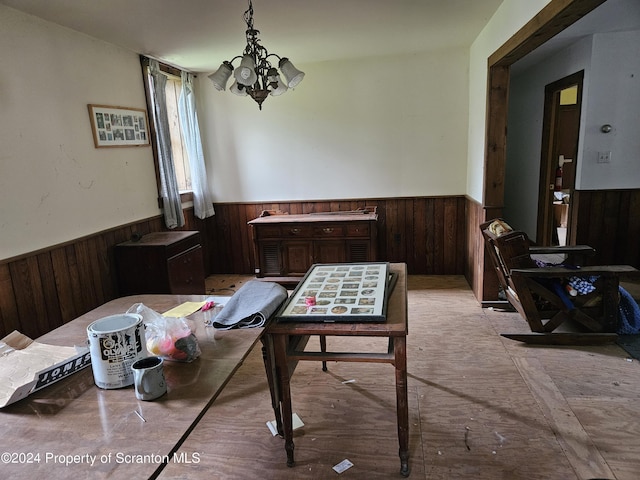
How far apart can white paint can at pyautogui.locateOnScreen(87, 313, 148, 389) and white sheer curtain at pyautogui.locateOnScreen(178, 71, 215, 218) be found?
3.61 m

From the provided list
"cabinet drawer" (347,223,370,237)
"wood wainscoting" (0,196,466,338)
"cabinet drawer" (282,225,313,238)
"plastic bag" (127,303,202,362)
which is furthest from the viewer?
"cabinet drawer" (282,225,313,238)

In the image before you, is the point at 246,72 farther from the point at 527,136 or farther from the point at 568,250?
the point at 527,136

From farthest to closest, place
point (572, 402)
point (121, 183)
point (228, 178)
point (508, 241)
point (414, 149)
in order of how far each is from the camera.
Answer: point (228, 178), point (414, 149), point (121, 183), point (508, 241), point (572, 402)

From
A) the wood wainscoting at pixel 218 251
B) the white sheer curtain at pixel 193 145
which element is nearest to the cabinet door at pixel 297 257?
the wood wainscoting at pixel 218 251

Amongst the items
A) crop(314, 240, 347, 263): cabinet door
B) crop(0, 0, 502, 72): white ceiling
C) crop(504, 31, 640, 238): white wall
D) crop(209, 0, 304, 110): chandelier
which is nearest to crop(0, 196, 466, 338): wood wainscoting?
crop(314, 240, 347, 263): cabinet door

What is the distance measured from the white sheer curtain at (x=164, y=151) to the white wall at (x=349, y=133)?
2.81 feet

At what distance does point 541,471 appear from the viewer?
1786 millimetres

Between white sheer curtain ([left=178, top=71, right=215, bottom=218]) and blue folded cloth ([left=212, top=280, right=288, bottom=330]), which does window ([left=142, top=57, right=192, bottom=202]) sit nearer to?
white sheer curtain ([left=178, top=71, right=215, bottom=218])

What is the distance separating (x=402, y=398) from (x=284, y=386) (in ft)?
1.64

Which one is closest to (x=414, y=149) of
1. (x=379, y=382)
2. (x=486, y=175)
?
(x=486, y=175)

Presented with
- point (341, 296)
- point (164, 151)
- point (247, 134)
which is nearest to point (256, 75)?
point (341, 296)

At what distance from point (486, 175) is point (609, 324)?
4.63 ft

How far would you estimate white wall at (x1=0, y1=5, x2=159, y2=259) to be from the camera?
8.02ft

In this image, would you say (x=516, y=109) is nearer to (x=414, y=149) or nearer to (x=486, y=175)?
(x=414, y=149)
